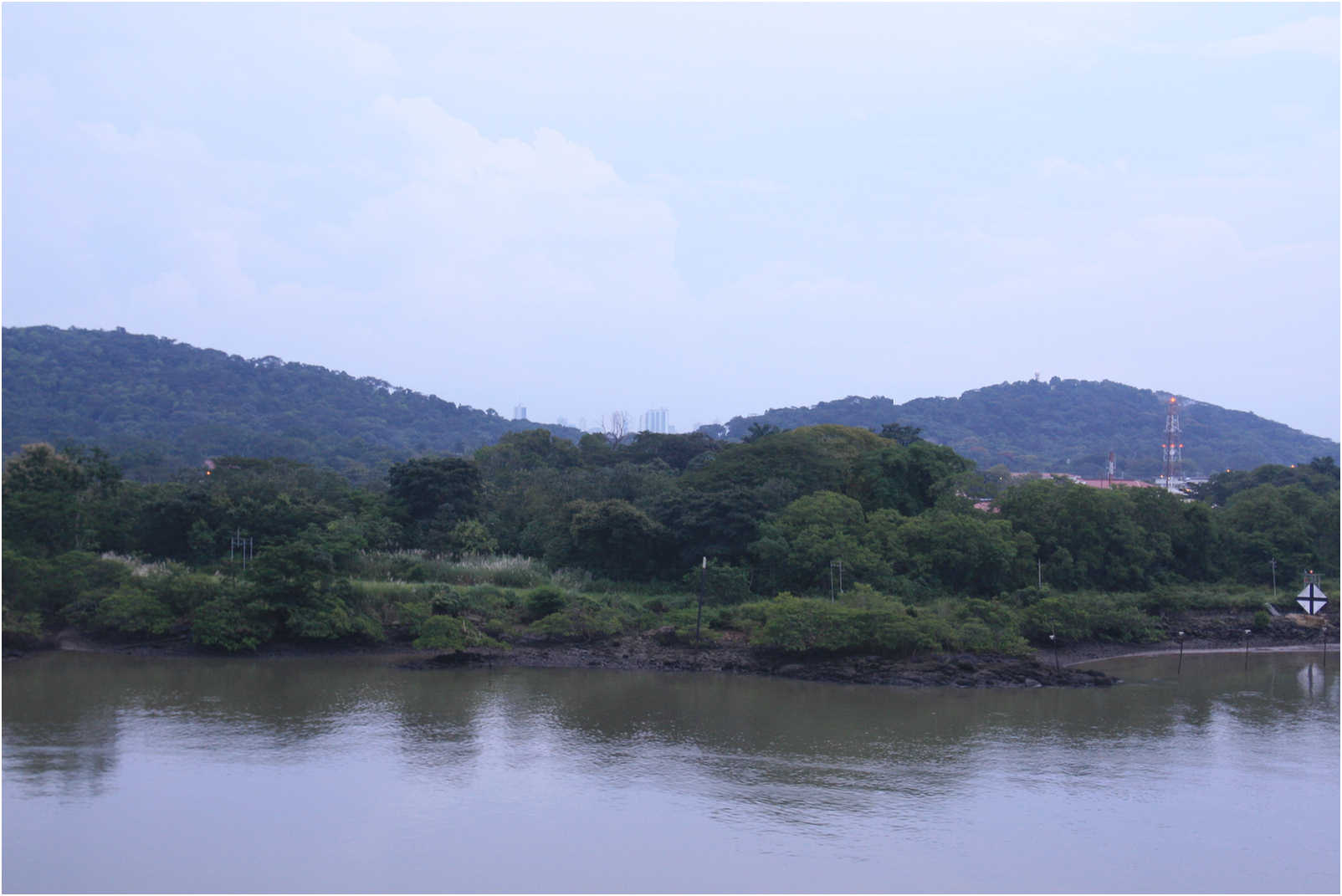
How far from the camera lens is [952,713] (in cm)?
1400

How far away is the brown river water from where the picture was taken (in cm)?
847

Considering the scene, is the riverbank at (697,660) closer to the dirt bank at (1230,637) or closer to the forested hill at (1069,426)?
the dirt bank at (1230,637)

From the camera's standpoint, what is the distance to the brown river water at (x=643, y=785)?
847cm

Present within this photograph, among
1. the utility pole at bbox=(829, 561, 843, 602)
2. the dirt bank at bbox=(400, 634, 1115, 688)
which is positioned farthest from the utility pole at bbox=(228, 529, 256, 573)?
the utility pole at bbox=(829, 561, 843, 602)

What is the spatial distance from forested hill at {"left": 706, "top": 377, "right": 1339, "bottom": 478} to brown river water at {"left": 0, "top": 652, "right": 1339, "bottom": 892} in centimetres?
6012

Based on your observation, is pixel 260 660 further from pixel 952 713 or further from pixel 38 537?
pixel 952 713

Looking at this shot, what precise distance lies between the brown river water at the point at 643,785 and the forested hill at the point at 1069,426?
60.1 m

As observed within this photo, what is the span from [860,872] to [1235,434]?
89990 millimetres

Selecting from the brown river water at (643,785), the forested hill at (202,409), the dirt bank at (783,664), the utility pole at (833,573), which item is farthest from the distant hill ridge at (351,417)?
the brown river water at (643,785)

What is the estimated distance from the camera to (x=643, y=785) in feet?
34.7

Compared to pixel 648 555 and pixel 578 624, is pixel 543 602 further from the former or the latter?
pixel 648 555

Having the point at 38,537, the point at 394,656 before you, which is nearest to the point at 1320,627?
the point at 394,656

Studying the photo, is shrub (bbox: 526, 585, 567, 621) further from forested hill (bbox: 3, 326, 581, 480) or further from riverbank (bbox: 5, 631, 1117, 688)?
forested hill (bbox: 3, 326, 581, 480)

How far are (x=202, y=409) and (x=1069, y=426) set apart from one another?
67.8 meters
